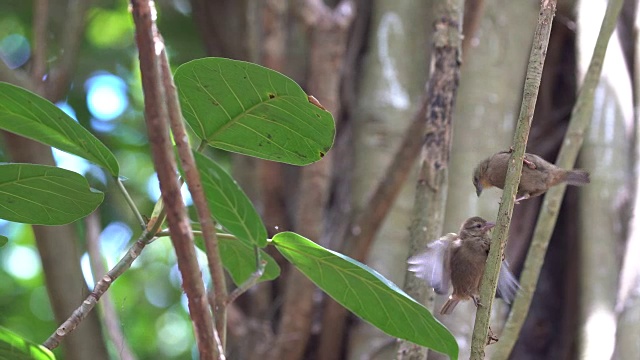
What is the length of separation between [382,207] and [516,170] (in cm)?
145

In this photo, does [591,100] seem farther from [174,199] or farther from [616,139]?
[174,199]

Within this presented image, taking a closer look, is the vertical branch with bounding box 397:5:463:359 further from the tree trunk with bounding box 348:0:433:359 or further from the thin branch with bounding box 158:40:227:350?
the tree trunk with bounding box 348:0:433:359

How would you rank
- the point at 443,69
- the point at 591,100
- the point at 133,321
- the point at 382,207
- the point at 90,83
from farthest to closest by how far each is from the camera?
1. the point at 133,321
2. the point at 90,83
3. the point at 382,207
4. the point at 591,100
5. the point at 443,69

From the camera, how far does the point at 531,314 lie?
11.0 ft

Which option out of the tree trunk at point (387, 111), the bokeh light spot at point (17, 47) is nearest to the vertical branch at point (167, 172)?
the tree trunk at point (387, 111)

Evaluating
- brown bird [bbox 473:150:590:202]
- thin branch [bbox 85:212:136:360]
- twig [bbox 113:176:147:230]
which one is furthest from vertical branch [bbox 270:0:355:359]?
twig [bbox 113:176:147:230]

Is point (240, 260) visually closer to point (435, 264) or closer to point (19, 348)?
point (435, 264)

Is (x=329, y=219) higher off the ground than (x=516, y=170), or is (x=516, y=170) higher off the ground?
(x=516, y=170)

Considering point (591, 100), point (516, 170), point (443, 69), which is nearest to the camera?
point (516, 170)

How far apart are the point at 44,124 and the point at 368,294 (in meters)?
0.56

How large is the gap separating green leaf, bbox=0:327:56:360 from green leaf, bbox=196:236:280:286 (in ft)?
1.55

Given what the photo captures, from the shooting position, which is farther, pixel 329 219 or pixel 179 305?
pixel 179 305

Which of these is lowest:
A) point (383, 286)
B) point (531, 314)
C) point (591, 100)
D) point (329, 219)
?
point (531, 314)

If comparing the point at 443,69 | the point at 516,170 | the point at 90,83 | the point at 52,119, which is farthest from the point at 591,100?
the point at 90,83
